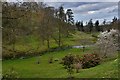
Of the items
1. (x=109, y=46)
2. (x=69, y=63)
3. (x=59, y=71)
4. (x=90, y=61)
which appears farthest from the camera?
(x=109, y=46)

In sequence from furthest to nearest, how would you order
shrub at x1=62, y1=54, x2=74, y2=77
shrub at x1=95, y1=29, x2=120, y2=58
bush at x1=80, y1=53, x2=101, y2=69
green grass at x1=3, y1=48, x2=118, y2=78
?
shrub at x1=95, y1=29, x2=120, y2=58 → bush at x1=80, y1=53, x2=101, y2=69 → shrub at x1=62, y1=54, x2=74, y2=77 → green grass at x1=3, y1=48, x2=118, y2=78

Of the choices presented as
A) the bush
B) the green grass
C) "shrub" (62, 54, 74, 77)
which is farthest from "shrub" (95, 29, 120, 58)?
"shrub" (62, 54, 74, 77)

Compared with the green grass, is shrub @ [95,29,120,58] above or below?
above

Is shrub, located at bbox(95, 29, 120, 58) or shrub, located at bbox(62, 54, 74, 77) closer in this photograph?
shrub, located at bbox(62, 54, 74, 77)

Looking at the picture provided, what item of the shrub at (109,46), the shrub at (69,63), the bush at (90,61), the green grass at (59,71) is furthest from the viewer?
the shrub at (109,46)

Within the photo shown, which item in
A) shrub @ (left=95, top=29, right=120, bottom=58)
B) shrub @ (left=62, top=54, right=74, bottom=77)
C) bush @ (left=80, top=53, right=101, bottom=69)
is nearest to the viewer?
shrub @ (left=62, top=54, right=74, bottom=77)

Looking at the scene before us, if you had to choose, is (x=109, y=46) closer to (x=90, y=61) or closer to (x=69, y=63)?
(x=90, y=61)

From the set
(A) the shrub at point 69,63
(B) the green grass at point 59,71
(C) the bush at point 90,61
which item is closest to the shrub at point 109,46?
(C) the bush at point 90,61

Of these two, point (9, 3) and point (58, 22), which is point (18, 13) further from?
point (58, 22)

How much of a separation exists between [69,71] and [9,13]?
1658cm

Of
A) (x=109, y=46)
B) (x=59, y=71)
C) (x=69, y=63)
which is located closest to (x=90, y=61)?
(x=59, y=71)

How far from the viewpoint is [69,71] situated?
29.0m

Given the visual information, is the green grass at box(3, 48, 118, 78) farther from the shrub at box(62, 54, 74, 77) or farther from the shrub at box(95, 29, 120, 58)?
the shrub at box(95, 29, 120, 58)

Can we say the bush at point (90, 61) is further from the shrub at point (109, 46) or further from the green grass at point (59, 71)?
the shrub at point (109, 46)
